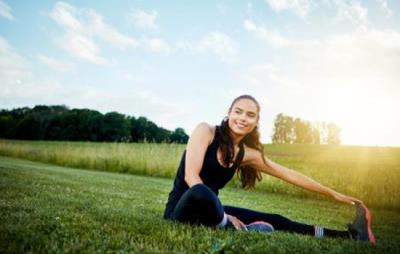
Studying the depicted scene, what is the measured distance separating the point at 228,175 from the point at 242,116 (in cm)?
82

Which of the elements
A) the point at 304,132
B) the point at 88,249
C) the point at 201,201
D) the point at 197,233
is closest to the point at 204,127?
the point at 201,201

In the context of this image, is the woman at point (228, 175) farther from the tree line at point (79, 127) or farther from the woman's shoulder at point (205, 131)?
the tree line at point (79, 127)

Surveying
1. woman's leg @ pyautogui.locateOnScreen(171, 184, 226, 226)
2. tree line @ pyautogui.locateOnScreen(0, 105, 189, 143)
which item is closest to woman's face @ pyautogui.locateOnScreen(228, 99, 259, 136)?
woman's leg @ pyautogui.locateOnScreen(171, 184, 226, 226)

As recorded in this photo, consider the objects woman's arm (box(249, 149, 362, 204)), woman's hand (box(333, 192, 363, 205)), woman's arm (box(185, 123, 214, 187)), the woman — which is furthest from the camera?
woman's arm (box(249, 149, 362, 204))

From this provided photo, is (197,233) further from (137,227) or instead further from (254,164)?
(254,164)

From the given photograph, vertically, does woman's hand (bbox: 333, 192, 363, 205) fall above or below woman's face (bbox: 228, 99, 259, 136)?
below

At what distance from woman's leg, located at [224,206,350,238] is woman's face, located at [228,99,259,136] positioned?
123cm

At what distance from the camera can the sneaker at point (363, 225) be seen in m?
4.65

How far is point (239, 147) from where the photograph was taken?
5172 millimetres

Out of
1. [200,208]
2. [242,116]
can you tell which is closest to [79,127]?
[242,116]

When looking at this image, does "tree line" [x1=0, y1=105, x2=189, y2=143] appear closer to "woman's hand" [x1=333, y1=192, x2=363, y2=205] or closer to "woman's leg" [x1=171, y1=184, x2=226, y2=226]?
"woman's hand" [x1=333, y1=192, x2=363, y2=205]

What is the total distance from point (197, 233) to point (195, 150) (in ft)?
3.63

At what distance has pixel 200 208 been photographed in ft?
14.3

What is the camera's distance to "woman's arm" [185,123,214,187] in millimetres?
4570
